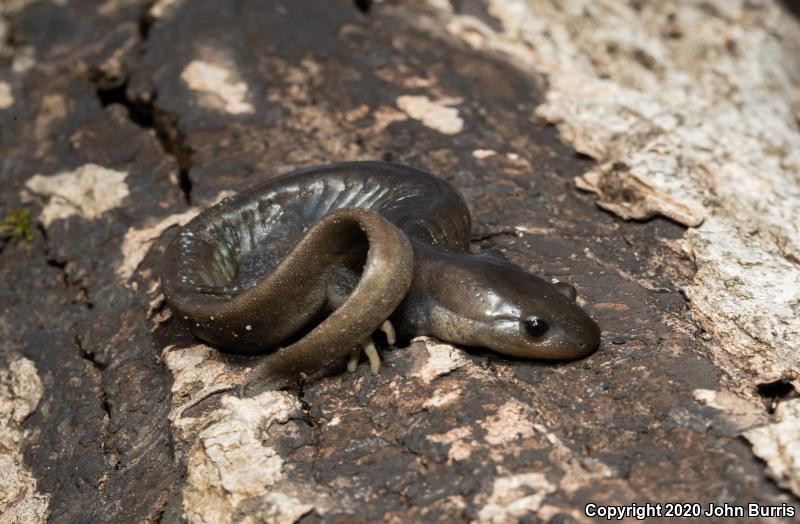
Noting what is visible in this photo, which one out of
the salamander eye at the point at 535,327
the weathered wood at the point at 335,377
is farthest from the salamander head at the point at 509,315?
the weathered wood at the point at 335,377

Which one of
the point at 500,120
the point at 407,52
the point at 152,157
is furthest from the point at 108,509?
the point at 407,52

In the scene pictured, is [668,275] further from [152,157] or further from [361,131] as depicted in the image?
[152,157]

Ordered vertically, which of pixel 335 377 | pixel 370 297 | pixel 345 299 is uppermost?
pixel 370 297

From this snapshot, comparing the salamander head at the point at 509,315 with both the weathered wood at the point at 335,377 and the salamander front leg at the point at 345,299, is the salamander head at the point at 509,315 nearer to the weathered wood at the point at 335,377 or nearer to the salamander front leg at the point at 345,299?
the weathered wood at the point at 335,377

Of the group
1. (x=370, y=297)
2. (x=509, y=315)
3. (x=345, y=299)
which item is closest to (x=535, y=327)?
(x=509, y=315)

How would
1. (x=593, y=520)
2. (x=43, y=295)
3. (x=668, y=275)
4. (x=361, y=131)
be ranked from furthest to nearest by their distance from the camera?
(x=361, y=131), (x=43, y=295), (x=668, y=275), (x=593, y=520)

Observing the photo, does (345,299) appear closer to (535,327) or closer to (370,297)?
(370,297)

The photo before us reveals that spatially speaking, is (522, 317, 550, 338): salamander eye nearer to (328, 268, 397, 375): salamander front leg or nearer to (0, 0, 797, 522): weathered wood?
(0, 0, 797, 522): weathered wood

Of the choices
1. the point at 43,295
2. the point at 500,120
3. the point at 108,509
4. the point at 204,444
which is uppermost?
the point at 500,120
